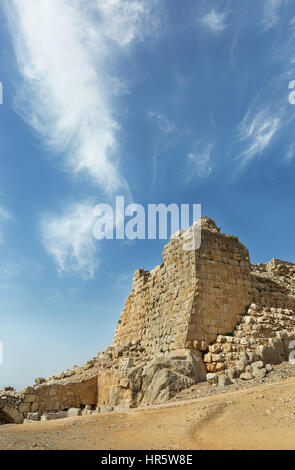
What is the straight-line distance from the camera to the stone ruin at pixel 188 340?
9.25 metres

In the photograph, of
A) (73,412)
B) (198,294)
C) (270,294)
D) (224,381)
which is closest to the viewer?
(224,381)

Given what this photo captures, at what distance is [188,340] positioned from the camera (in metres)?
9.73

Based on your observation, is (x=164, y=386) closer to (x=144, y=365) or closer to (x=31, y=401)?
(x=144, y=365)

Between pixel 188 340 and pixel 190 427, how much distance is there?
4168 millimetres

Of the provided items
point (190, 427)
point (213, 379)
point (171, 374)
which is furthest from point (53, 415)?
point (190, 427)

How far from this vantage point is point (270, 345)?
9.82 meters

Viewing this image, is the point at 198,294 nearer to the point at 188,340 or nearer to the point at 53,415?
the point at 188,340

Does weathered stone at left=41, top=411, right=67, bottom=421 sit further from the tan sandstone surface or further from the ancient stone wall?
the tan sandstone surface

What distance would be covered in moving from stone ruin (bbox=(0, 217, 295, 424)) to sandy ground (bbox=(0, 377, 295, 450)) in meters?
1.81

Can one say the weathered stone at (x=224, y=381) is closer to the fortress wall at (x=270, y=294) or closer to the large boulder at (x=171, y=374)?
the large boulder at (x=171, y=374)

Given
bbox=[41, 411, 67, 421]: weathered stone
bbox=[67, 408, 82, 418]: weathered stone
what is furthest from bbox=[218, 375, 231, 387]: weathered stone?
bbox=[41, 411, 67, 421]: weathered stone

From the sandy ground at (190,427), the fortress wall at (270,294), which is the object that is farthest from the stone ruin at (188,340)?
the sandy ground at (190,427)

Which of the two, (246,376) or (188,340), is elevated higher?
(188,340)
